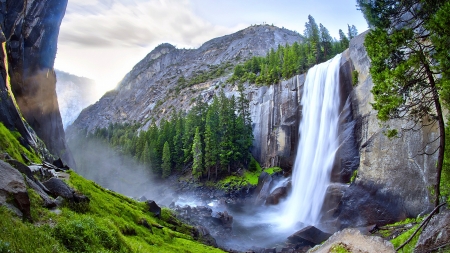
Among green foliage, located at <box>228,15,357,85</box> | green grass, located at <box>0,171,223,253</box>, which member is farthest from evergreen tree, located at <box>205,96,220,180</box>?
green grass, located at <box>0,171,223,253</box>

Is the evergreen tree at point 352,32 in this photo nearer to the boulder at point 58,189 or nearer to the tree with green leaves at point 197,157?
the tree with green leaves at point 197,157

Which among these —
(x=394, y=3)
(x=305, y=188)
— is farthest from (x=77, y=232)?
(x=305, y=188)

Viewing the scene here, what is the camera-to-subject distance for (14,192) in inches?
356

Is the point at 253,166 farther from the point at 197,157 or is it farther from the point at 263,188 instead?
the point at 263,188

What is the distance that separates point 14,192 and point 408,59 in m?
16.5

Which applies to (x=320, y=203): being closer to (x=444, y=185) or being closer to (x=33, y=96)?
(x=444, y=185)

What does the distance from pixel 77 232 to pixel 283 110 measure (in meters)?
59.1

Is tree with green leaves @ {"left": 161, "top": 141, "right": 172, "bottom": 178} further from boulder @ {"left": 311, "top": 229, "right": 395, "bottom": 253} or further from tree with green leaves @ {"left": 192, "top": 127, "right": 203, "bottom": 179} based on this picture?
boulder @ {"left": 311, "top": 229, "right": 395, "bottom": 253}

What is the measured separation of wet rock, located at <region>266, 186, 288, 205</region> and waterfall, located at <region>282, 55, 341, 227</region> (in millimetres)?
1887

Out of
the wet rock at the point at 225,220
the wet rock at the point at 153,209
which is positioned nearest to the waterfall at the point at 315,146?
the wet rock at the point at 225,220

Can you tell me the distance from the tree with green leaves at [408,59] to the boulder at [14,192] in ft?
48.2

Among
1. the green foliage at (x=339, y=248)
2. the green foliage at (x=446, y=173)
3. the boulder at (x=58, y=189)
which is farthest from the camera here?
the boulder at (x=58, y=189)

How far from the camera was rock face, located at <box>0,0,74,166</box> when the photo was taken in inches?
1302

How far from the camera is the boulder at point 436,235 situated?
11.4m
